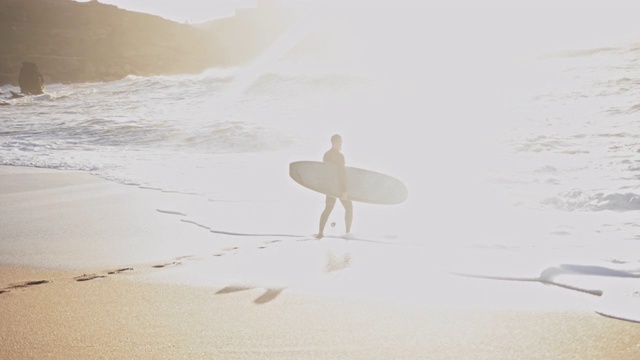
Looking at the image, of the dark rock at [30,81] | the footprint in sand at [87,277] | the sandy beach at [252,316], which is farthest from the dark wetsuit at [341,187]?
the dark rock at [30,81]

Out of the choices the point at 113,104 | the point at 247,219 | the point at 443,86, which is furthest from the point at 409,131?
the point at 113,104

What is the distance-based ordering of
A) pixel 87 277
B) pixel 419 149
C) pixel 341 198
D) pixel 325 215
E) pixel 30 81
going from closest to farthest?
pixel 87 277 → pixel 325 215 → pixel 341 198 → pixel 419 149 → pixel 30 81

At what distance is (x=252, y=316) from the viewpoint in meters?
3.83

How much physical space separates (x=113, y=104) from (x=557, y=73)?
2548 cm

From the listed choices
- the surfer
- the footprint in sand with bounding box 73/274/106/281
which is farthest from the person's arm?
the footprint in sand with bounding box 73/274/106/281

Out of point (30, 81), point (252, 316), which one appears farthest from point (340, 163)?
point (30, 81)

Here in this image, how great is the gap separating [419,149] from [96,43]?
2902 inches

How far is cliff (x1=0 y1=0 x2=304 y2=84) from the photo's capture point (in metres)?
69.9

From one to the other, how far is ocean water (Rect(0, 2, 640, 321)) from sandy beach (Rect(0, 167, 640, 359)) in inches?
20.0

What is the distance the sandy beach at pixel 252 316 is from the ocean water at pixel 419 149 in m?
0.51

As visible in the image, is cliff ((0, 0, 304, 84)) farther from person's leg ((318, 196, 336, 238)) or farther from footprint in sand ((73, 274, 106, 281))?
footprint in sand ((73, 274, 106, 281))

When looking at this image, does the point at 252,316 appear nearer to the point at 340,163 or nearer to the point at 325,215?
the point at 325,215

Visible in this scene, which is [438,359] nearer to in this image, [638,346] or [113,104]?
[638,346]

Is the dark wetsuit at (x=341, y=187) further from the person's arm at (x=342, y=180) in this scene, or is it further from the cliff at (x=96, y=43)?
the cliff at (x=96, y=43)
